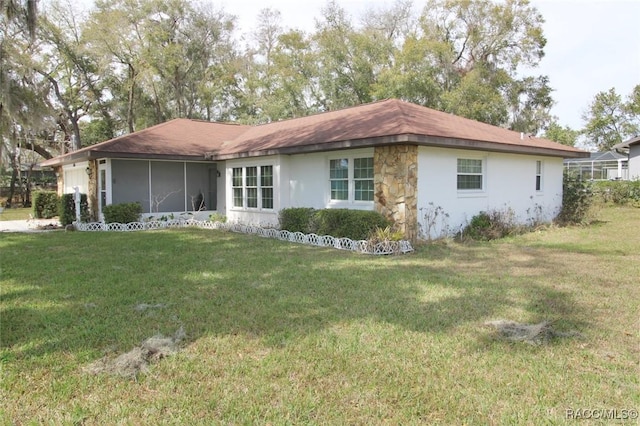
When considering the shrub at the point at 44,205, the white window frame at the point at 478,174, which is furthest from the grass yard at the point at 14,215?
the white window frame at the point at 478,174

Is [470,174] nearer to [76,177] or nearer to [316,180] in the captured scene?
[316,180]

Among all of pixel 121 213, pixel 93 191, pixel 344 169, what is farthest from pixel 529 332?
pixel 93 191

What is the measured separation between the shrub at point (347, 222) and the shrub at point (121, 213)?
6.61 m

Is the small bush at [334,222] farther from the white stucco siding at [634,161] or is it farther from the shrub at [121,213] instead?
the white stucco siding at [634,161]

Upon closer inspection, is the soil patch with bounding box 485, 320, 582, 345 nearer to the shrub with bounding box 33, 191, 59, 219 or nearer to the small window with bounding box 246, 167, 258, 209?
the small window with bounding box 246, 167, 258, 209

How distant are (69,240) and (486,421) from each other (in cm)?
1151

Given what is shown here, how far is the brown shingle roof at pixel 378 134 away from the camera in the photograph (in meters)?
10.0

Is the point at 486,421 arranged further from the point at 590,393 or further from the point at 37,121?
the point at 37,121

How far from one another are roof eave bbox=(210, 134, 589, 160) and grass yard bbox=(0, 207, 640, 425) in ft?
8.75

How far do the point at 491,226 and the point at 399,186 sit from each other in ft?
10.5

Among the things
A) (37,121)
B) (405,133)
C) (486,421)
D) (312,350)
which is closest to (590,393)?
(486,421)

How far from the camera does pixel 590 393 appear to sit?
3340 millimetres

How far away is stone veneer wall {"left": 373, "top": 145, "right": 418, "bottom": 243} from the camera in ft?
32.7

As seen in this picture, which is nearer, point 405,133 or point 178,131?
point 405,133
